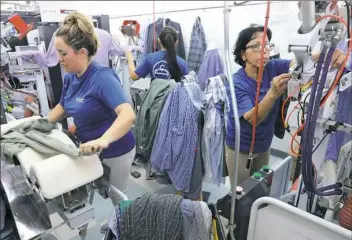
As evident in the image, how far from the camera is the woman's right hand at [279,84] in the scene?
1078 mm

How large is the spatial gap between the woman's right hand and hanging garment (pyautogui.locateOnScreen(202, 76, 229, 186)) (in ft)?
1.93

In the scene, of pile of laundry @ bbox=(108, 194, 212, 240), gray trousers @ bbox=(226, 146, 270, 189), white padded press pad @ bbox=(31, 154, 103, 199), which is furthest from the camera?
gray trousers @ bbox=(226, 146, 270, 189)

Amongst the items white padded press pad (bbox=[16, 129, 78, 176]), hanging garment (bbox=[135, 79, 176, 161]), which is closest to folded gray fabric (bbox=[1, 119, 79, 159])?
white padded press pad (bbox=[16, 129, 78, 176])

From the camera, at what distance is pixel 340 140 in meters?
1.08

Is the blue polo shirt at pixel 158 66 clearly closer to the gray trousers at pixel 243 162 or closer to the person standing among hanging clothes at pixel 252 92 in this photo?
the person standing among hanging clothes at pixel 252 92

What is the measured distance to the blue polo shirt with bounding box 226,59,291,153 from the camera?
4.52ft

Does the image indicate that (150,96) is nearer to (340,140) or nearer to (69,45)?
(69,45)

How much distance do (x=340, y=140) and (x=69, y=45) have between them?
1232 millimetres

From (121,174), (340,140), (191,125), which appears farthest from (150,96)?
(340,140)

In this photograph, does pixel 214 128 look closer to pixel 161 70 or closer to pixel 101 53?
pixel 161 70

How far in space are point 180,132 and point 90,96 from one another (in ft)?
2.46

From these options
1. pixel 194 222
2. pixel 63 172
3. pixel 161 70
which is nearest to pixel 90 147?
pixel 63 172

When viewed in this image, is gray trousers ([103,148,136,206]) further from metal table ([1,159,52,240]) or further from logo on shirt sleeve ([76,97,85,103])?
metal table ([1,159,52,240])

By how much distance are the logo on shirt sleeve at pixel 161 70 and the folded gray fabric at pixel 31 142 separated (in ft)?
4.56
